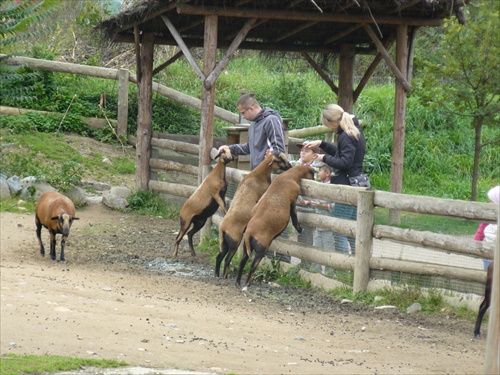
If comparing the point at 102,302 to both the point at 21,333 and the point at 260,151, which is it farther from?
the point at 260,151

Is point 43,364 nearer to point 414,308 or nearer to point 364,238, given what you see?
point 414,308

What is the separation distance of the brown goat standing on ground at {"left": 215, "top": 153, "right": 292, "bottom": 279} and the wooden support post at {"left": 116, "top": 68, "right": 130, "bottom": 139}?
9.41 metres

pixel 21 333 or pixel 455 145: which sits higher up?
pixel 455 145

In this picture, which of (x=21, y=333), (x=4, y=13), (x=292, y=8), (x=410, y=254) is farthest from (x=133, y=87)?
(x=21, y=333)

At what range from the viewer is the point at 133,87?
20.1 metres

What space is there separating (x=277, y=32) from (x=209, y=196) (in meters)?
4.89

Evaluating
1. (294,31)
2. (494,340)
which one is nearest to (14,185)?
(294,31)

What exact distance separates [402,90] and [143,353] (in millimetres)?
7918

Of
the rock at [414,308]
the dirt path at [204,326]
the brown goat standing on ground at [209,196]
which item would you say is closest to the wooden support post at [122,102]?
the brown goat standing on ground at [209,196]

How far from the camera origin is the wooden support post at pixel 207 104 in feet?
37.8

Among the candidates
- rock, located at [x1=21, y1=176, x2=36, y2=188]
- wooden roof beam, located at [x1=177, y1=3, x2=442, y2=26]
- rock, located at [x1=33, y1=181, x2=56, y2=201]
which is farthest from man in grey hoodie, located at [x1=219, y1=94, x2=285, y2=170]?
rock, located at [x1=21, y1=176, x2=36, y2=188]

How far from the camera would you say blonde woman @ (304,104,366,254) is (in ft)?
29.3

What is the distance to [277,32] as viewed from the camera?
14.4 metres

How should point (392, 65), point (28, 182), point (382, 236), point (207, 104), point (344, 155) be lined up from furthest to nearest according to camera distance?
point (28, 182), point (392, 65), point (207, 104), point (344, 155), point (382, 236)
